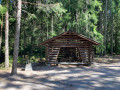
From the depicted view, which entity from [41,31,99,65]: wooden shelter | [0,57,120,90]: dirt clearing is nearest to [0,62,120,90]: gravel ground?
[0,57,120,90]: dirt clearing

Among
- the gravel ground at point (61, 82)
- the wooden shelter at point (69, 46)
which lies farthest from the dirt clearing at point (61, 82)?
the wooden shelter at point (69, 46)

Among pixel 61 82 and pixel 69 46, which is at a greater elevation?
pixel 69 46

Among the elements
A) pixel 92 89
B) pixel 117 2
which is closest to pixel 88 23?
pixel 117 2

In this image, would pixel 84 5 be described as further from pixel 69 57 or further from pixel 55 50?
pixel 55 50

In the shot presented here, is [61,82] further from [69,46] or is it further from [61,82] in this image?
[69,46]

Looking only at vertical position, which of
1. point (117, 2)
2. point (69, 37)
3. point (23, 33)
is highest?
point (117, 2)

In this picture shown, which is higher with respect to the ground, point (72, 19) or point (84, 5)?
point (84, 5)

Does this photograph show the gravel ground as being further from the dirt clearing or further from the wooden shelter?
the wooden shelter

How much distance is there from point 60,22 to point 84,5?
17.4 feet

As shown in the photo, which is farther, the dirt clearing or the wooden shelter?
the wooden shelter

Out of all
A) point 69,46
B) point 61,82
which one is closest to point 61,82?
point 61,82

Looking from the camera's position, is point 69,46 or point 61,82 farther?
point 69,46

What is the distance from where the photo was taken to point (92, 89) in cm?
622

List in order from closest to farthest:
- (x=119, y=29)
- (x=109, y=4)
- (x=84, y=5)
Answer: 1. (x=84, y=5)
2. (x=109, y=4)
3. (x=119, y=29)
